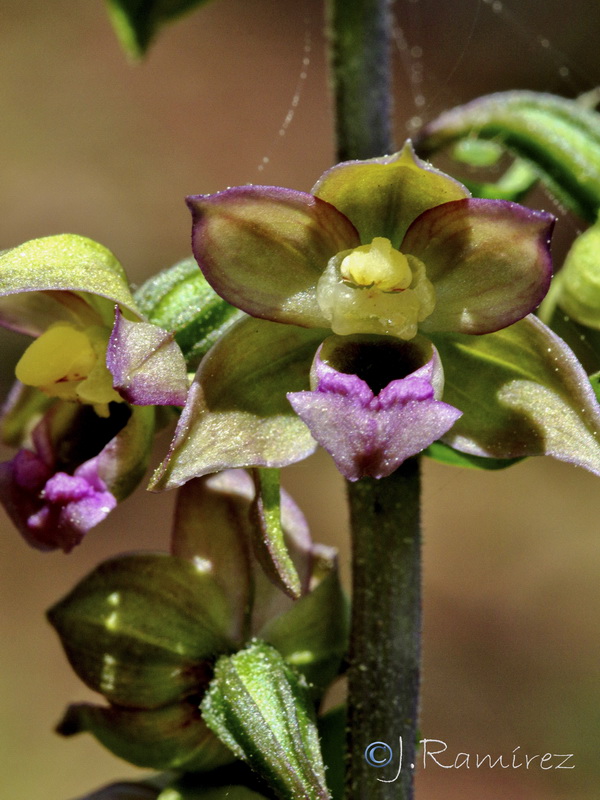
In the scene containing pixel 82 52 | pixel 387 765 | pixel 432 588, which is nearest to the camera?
pixel 387 765

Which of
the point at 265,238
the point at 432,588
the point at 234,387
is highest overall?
the point at 265,238

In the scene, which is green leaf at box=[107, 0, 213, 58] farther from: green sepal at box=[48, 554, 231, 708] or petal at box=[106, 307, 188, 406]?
green sepal at box=[48, 554, 231, 708]

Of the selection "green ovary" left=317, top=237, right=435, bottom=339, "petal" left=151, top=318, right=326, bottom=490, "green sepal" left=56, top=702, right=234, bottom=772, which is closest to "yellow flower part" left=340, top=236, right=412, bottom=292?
"green ovary" left=317, top=237, right=435, bottom=339

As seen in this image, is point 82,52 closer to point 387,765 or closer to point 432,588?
point 432,588

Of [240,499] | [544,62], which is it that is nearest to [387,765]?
[240,499]

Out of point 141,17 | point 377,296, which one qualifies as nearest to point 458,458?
point 377,296

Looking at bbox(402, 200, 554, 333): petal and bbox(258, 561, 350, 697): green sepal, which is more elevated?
bbox(402, 200, 554, 333): petal
